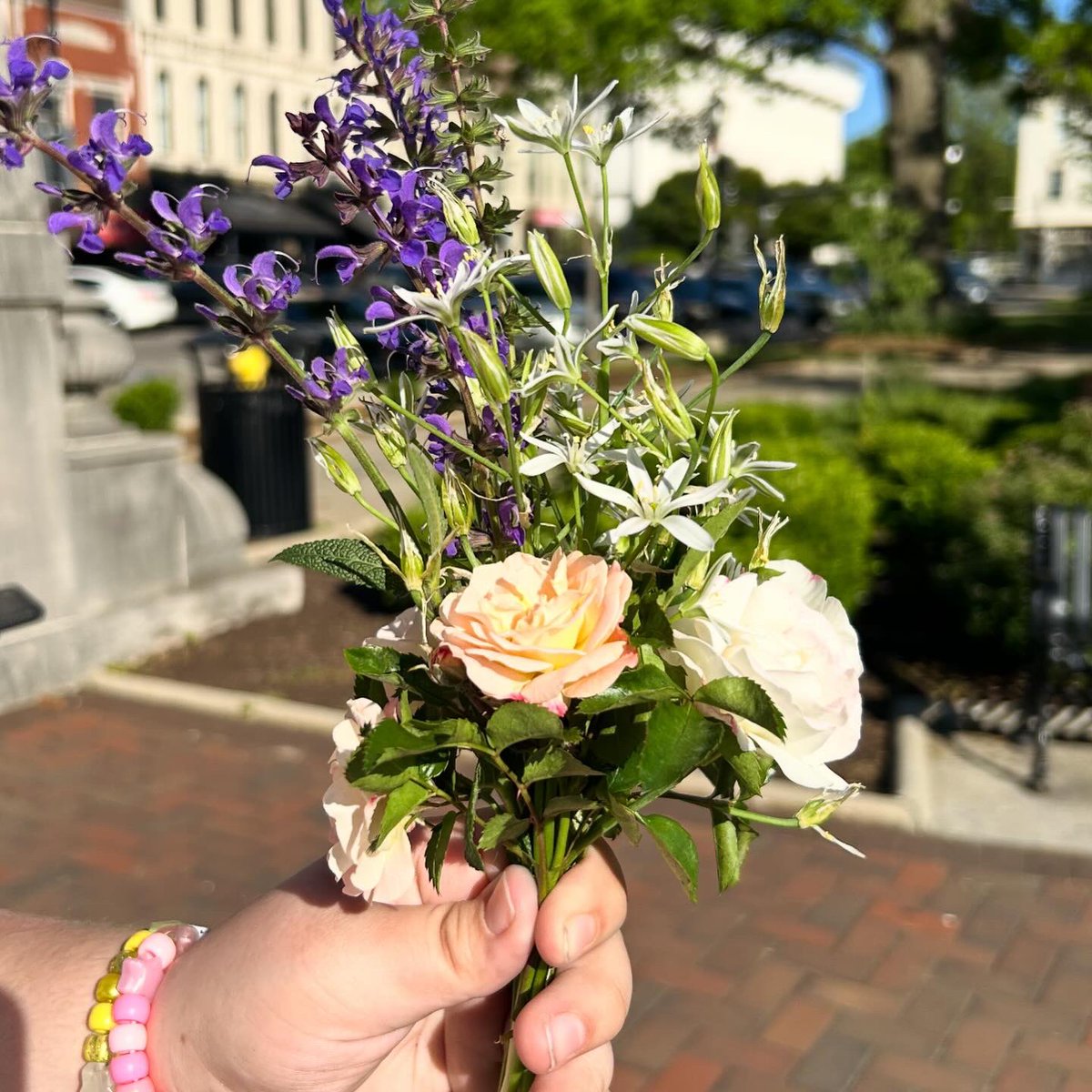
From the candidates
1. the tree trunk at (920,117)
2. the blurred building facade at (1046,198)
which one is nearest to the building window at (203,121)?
the tree trunk at (920,117)

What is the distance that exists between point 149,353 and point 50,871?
23738mm

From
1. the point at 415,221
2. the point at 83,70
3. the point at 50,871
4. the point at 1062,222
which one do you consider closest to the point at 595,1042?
the point at 415,221

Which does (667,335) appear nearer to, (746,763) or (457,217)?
A: (457,217)

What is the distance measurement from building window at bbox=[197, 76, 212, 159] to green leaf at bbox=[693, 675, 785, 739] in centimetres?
4856

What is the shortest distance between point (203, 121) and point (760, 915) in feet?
154

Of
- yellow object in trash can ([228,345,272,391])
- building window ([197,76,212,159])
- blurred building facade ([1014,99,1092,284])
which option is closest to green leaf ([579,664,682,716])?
yellow object in trash can ([228,345,272,391])

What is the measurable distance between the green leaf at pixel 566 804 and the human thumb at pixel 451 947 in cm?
12

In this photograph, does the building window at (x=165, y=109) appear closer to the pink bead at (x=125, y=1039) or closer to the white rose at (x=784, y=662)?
the pink bead at (x=125, y=1039)

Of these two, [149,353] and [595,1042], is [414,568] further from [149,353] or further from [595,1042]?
[149,353]

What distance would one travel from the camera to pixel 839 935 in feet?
13.5

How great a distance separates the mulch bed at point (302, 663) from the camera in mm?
5910

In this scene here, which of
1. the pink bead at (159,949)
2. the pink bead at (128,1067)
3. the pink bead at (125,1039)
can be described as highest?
the pink bead at (159,949)

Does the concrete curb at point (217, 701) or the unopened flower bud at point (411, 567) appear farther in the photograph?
the concrete curb at point (217, 701)

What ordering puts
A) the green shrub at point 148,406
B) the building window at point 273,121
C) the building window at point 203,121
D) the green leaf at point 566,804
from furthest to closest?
the building window at point 273,121 → the building window at point 203,121 → the green shrub at point 148,406 → the green leaf at point 566,804
